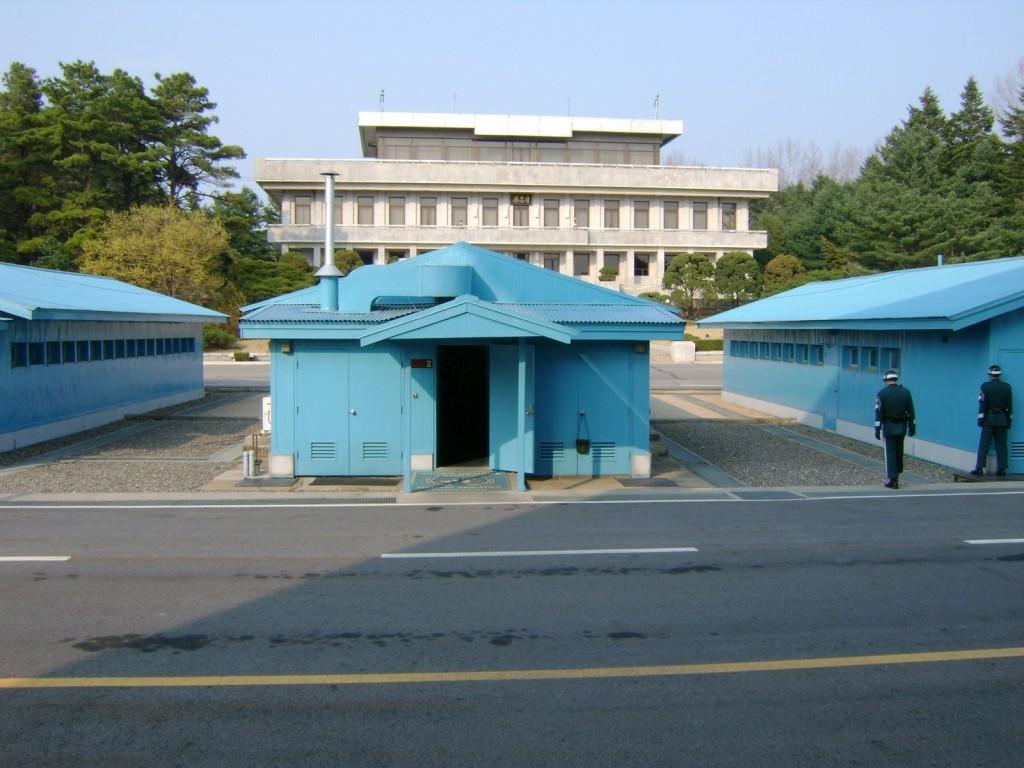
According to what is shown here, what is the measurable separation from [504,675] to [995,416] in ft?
38.5

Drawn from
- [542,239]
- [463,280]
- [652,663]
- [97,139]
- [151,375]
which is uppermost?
[97,139]

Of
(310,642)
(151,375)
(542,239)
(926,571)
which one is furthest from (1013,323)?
(542,239)

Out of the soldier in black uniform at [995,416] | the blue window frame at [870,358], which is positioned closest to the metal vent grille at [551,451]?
the soldier in black uniform at [995,416]

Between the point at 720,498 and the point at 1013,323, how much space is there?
6409mm

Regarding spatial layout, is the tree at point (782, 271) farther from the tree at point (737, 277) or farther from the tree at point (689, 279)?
the tree at point (689, 279)

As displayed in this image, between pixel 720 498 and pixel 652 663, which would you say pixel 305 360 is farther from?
pixel 652 663

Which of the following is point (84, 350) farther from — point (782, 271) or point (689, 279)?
point (782, 271)

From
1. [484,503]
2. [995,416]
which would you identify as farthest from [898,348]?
[484,503]

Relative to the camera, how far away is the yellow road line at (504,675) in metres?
6.26

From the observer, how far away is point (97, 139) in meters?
53.4

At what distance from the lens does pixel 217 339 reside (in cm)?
5181

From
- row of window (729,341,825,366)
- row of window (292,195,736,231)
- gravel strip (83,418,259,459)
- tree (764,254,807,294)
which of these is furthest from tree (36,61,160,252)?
tree (764,254,807,294)

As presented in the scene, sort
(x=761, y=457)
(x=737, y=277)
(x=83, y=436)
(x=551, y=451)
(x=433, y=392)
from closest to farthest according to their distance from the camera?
(x=433, y=392) < (x=551, y=451) < (x=761, y=457) < (x=83, y=436) < (x=737, y=277)

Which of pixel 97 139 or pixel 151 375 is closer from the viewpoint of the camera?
pixel 151 375
